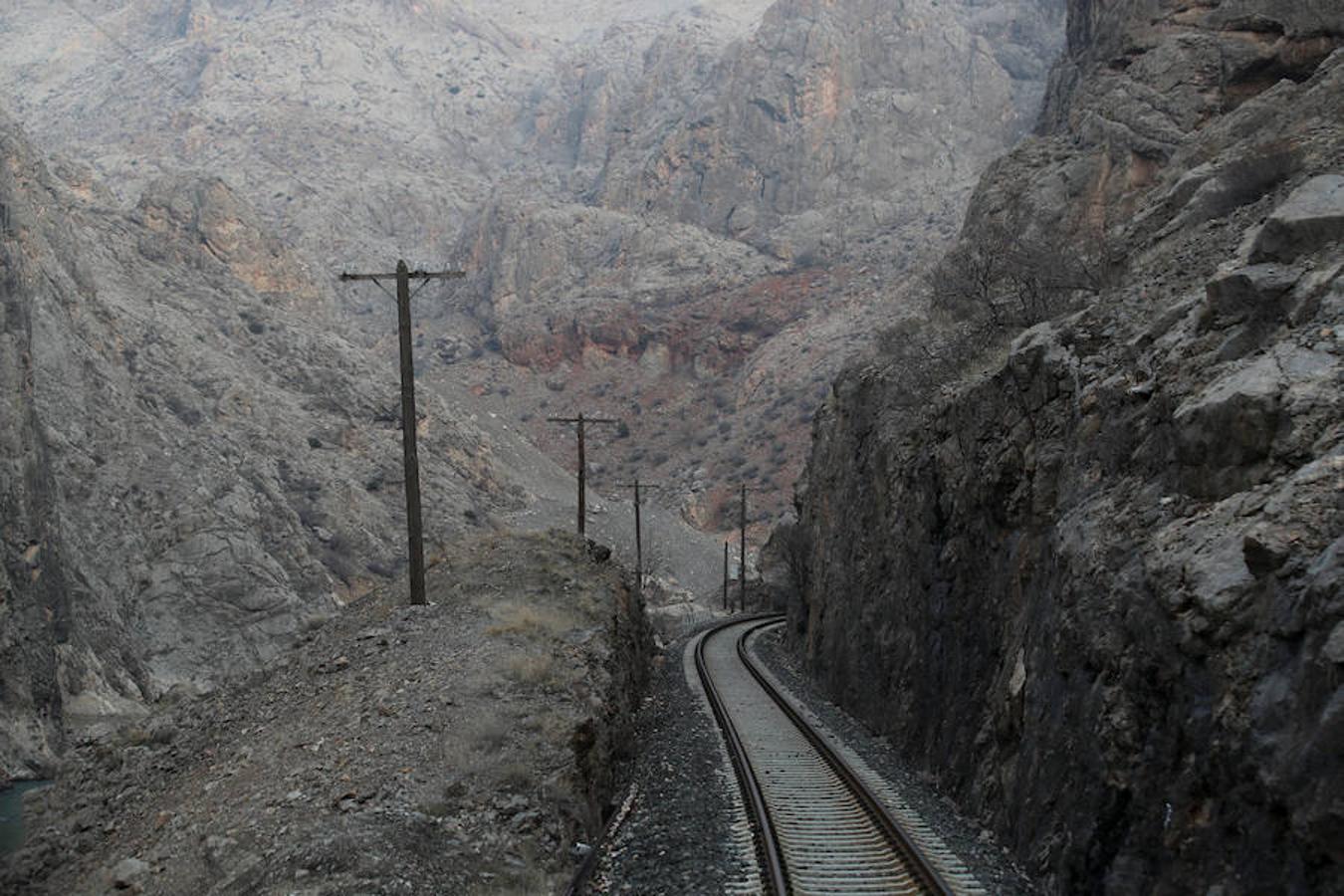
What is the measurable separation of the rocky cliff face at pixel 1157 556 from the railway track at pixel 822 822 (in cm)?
91

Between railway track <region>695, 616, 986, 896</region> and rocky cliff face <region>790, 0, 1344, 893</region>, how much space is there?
→ 91cm

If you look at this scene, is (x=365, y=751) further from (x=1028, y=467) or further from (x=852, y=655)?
(x=852, y=655)

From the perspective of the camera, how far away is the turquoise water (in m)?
20.7

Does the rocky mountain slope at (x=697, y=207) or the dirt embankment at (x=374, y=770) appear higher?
the rocky mountain slope at (x=697, y=207)

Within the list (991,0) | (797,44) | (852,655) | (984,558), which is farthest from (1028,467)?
(991,0)

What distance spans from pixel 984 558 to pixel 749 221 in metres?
118

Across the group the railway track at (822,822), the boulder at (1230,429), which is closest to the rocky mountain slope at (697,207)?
the railway track at (822,822)

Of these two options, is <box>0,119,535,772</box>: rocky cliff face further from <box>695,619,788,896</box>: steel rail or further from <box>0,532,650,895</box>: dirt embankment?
<box>695,619,788,896</box>: steel rail

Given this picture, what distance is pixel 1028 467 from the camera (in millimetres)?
12023

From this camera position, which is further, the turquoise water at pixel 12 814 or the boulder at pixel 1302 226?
the turquoise water at pixel 12 814

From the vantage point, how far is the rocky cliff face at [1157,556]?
6.00 m

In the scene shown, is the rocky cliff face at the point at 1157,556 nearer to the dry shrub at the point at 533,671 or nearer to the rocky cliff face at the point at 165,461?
the dry shrub at the point at 533,671

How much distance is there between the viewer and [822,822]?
10539 mm

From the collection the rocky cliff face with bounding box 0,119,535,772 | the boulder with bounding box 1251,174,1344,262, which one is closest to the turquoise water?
the rocky cliff face with bounding box 0,119,535,772
